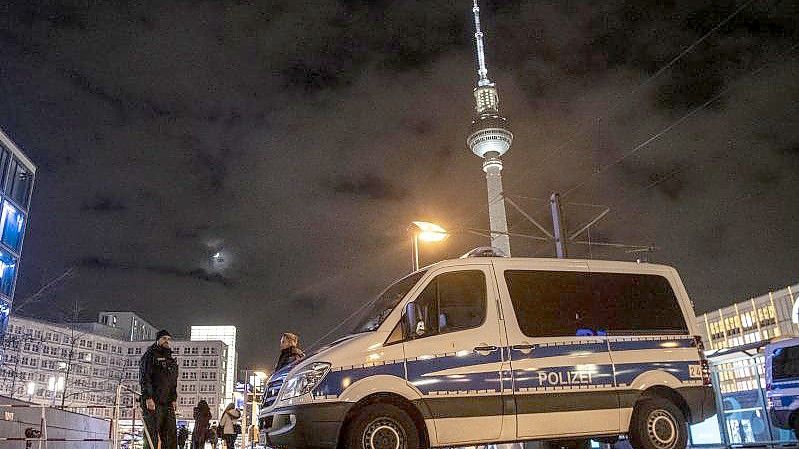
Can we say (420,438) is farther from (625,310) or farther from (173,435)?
(173,435)

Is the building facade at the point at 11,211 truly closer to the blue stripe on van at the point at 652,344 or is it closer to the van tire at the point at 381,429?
the van tire at the point at 381,429

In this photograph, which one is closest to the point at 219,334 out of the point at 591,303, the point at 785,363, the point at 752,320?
the point at 752,320

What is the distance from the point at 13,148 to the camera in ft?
122

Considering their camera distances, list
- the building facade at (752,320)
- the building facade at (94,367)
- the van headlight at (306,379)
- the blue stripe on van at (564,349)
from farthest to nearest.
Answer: the building facade at (94,367), the building facade at (752,320), the blue stripe on van at (564,349), the van headlight at (306,379)

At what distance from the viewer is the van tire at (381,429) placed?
7.01 m

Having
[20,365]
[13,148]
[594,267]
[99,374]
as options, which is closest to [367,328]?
[594,267]

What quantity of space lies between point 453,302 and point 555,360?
1505 millimetres

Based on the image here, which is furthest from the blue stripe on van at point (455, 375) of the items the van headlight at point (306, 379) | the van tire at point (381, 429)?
the van headlight at point (306, 379)

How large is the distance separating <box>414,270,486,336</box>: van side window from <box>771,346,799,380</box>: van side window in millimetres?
7006

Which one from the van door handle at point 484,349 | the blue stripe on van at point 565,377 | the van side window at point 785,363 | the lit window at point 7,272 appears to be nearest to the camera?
the van door handle at point 484,349

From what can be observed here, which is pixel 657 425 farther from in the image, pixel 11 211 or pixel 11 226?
pixel 11 211

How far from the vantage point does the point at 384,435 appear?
7.11 meters

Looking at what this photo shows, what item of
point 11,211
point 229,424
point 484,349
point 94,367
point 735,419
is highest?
point 94,367

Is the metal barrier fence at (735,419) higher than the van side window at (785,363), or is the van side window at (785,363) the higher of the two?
the van side window at (785,363)
